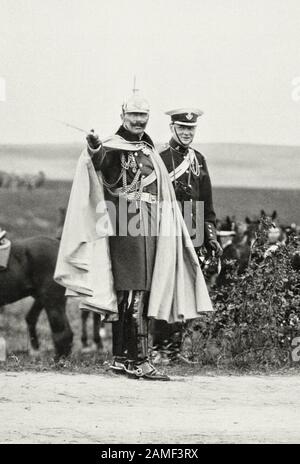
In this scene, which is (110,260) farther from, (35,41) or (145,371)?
(35,41)

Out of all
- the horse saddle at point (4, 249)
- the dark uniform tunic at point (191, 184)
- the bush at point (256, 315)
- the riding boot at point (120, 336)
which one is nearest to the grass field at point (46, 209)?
the horse saddle at point (4, 249)

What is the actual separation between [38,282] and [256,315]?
84.5 inches

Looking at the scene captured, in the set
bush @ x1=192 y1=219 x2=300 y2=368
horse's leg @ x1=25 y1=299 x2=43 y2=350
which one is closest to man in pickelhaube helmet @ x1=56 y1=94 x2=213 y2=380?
bush @ x1=192 y1=219 x2=300 y2=368

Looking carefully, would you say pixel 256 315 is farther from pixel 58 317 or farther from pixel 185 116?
pixel 58 317

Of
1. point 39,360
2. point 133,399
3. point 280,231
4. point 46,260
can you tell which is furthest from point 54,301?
point 133,399

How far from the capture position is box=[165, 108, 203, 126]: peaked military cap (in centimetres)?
1116

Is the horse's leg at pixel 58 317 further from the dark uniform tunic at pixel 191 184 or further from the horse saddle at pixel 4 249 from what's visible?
the dark uniform tunic at pixel 191 184

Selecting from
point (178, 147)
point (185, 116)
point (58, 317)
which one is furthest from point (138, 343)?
point (58, 317)

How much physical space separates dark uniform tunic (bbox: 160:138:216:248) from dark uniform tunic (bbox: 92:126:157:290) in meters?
0.80

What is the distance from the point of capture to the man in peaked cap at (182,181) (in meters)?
11.1

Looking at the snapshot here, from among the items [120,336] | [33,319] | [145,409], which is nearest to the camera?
[145,409]

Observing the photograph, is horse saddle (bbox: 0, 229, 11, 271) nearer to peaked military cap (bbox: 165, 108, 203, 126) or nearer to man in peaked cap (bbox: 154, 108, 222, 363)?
man in peaked cap (bbox: 154, 108, 222, 363)

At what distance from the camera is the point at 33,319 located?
1275cm

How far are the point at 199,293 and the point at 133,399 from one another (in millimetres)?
1472
